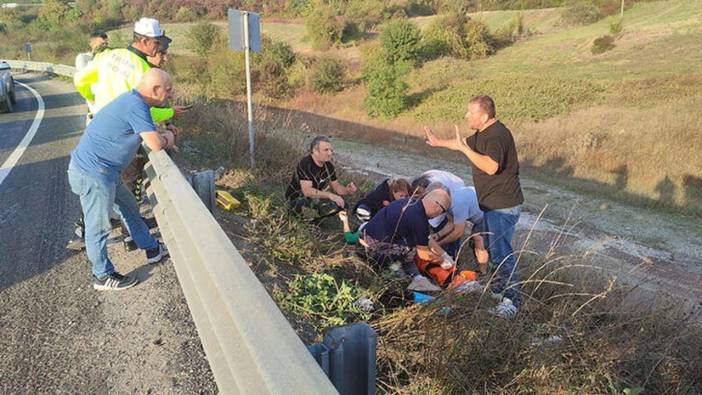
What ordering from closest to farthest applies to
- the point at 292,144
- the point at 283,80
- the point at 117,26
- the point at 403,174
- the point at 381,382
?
1. the point at 381,382
2. the point at 292,144
3. the point at 403,174
4. the point at 283,80
5. the point at 117,26

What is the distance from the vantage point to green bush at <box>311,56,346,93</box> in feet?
108

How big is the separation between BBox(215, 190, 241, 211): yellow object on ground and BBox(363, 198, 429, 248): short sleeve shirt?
123 cm

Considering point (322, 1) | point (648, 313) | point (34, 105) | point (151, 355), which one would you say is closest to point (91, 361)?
point (151, 355)

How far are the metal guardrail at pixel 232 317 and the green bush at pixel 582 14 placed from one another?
46820mm

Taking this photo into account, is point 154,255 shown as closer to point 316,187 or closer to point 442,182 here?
point 316,187

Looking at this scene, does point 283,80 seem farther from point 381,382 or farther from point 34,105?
point 381,382

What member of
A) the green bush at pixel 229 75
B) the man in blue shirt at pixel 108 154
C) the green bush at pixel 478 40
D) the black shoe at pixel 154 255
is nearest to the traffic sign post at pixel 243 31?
the black shoe at pixel 154 255

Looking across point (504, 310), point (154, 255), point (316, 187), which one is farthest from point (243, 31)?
point (504, 310)

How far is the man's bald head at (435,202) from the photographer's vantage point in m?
4.47

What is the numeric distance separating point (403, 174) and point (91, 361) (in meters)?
13.4

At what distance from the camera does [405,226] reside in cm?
417

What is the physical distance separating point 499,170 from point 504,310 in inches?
64.8

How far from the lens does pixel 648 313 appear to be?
157 inches

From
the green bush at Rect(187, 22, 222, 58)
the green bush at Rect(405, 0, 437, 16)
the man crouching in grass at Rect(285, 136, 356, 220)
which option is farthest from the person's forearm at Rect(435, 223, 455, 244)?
the green bush at Rect(405, 0, 437, 16)
